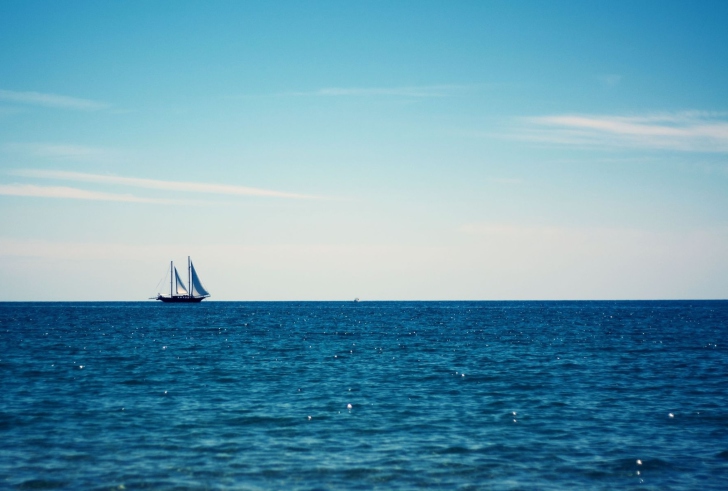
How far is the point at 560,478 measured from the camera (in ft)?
66.9

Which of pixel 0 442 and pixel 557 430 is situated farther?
pixel 557 430

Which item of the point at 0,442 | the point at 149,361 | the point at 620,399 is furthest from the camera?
the point at 149,361

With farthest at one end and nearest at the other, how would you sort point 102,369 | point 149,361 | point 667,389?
point 149,361 → point 102,369 → point 667,389

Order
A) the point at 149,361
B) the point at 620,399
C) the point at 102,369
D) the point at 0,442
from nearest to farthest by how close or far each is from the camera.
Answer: the point at 0,442 < the point at 620,399 < the point at 102,369 < the point at 149,361

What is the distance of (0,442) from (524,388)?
2762cm

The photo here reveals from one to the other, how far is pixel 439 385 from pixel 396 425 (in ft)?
41.0

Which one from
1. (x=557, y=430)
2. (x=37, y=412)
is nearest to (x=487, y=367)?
(x=557, y=430)

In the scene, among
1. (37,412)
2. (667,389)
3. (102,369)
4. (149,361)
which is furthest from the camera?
(149,361)

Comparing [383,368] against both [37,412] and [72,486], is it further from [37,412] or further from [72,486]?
[72,486]

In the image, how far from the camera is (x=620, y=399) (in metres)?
34.3

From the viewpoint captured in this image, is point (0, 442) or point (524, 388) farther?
point (524, 388)

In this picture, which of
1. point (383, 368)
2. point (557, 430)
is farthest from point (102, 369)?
point (557, 430)

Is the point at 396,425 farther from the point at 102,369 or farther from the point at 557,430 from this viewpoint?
the point at 102,369

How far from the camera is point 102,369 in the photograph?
47.6m
